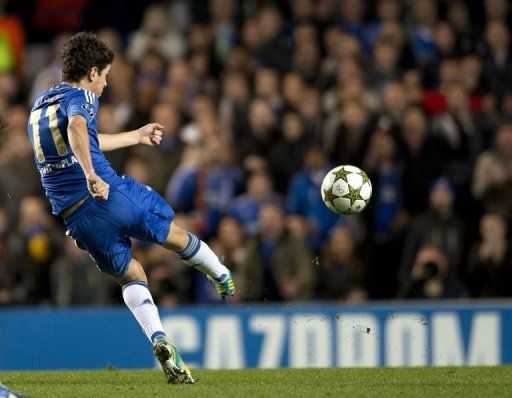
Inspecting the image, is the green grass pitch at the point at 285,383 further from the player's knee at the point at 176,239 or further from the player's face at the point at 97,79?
the player's face at the point at 97,79

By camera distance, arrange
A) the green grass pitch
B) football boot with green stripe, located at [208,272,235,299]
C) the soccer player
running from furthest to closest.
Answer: football boot with green stripe, located at [208,272,235,299], the soccer player, the green grass pitch

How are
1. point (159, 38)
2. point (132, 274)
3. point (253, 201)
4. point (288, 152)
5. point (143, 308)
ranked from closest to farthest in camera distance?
point (143, 308) < point (132, 274) < point (253, 201) < point (288, 152) < point (159, 38)

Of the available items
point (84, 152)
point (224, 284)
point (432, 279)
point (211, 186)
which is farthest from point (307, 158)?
point (84, 152)

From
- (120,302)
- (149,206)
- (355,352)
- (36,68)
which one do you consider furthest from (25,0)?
(149,206)

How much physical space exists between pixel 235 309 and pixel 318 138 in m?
2.38

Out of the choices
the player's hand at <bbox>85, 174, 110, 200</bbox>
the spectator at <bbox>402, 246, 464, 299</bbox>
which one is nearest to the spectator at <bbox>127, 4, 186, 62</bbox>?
the spectator at <bbox>402, 246, 464, 299</bbox>

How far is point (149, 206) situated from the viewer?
891 cm

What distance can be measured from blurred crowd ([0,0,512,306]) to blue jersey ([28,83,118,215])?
14.8ft

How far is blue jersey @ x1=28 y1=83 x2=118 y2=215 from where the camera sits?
8648 mm

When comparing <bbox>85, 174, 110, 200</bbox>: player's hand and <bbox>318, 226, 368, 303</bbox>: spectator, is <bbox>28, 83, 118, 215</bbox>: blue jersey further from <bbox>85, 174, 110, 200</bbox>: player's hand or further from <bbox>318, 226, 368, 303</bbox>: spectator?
<bbox>318, 226, 368, 303</bbox>: spectator

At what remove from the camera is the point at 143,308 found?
8.88m

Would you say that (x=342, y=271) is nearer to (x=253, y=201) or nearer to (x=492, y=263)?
(x=253, y=201)

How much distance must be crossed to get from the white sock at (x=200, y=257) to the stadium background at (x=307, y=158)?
2.97 meters

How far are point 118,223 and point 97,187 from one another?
659 millimetres
